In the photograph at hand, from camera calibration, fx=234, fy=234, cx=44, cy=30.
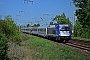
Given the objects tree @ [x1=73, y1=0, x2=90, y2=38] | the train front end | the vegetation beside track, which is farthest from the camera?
tree @ [x1=73, y1=0, x2=90, y2=38]

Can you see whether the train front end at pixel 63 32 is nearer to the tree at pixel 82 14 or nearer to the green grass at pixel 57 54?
the tree at pixel 82 14

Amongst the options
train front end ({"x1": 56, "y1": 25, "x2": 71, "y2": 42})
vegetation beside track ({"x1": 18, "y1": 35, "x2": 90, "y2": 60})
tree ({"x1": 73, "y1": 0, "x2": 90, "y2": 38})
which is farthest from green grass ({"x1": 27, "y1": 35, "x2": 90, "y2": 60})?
tree ({"x1": 73, "y1": 0, "x2": 90, "y2": 38})

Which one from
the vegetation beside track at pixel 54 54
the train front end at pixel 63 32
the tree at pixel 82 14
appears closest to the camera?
the vegetation beside track at pixel 54 54

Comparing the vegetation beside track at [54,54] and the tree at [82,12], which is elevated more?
the tree at [82,12]

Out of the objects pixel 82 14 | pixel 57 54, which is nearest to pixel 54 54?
pixel 57 54

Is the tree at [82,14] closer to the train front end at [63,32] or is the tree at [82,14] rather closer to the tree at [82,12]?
the tree at [82,12]

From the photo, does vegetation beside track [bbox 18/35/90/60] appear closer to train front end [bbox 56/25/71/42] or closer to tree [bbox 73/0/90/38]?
train front end [bbox 56/25/71/42]

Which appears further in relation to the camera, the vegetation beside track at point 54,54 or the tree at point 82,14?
the tree at point 82,14

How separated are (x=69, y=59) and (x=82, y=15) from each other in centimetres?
2990

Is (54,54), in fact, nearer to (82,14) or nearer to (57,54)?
(57,54)

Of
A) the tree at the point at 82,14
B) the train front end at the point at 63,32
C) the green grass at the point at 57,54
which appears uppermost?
the tree at the point at 82,14

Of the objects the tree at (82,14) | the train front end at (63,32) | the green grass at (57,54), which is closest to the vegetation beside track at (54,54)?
the green grass at (57,54)

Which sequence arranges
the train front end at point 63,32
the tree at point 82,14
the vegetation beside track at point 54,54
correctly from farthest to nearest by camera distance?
1. the tree at point 82,14
2. the train front end at point 63,32
3. the vegetation beside track at point 54,54

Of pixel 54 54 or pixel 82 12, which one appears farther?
pixel 82 12
